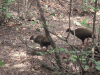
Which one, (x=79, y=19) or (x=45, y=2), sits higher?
(x=45, y=2)

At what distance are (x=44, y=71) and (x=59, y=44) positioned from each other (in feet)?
6.87

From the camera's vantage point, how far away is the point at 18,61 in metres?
3.85

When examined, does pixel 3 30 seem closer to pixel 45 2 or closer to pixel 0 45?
pixel 0 45

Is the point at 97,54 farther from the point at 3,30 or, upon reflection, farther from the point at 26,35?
the point at 3,30

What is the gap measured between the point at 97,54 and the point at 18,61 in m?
2.43

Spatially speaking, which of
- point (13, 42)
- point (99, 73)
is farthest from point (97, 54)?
point (13, 42)

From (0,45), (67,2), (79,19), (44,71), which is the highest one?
(67,2)

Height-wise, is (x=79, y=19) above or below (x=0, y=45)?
above

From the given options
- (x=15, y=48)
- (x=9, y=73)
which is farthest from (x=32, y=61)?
(x=15, y=48)

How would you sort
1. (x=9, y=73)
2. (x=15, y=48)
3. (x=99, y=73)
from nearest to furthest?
(x=99, y=73) → (x=9, y=73) → (x=15, y=48)

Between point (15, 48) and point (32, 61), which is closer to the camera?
point (32, 61)

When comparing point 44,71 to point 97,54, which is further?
point 97,54

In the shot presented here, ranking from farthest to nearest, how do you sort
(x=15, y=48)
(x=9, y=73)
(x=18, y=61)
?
(x=15, y=48) → (x=18, y=61) → (x=9, y=73)

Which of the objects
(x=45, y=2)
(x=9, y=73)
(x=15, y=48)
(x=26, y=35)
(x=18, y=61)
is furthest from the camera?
(x=45, y=2)
